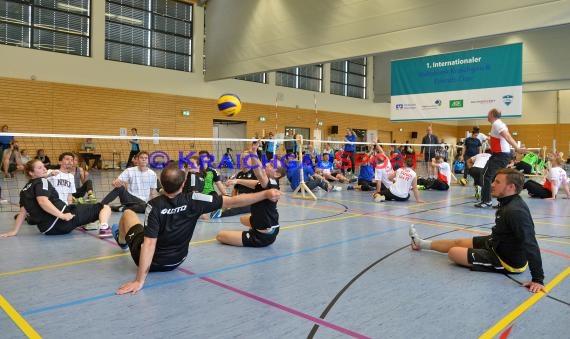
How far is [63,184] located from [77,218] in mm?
1189

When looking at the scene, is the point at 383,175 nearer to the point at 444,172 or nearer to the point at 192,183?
→ the point at 444,172

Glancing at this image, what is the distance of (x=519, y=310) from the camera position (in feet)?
10.5

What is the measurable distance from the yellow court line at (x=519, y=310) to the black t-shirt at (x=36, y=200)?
5394 millimetres

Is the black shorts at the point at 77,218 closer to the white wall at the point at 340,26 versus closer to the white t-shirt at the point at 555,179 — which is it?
the white t-shirt at the point at 555,179

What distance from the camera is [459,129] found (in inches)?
1724

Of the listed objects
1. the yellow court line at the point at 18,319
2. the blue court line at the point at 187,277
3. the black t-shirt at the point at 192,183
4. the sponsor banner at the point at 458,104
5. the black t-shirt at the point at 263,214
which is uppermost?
the sponsor banner at the point at 458,104

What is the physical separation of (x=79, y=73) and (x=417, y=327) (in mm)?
20757

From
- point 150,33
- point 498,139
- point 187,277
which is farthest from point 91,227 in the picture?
point 150,33

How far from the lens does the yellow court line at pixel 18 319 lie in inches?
106

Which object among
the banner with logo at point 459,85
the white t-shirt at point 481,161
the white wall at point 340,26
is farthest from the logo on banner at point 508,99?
the white t-shirt at point 481,161

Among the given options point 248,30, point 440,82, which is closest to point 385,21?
point 440,82

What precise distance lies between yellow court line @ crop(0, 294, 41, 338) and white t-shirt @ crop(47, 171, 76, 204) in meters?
3.61

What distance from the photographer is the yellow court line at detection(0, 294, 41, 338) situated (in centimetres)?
271

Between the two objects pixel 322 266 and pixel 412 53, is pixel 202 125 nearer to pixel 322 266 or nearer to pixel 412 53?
pixel 412 53
